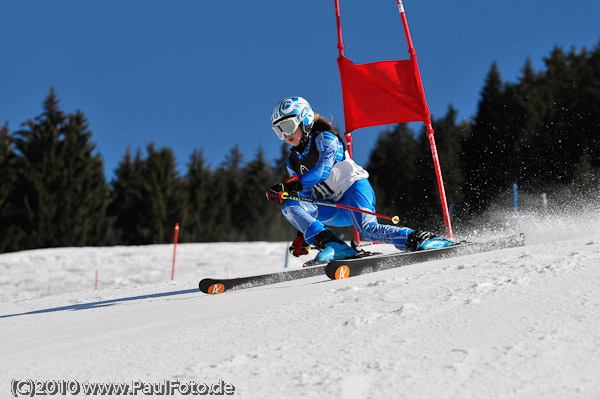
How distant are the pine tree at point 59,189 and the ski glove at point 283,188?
23364 millimetres

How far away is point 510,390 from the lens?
1.81 m

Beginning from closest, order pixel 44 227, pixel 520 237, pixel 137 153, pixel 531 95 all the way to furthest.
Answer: pixel 520 237
pixel 44 227
pixel 531 95
pixel 137 153

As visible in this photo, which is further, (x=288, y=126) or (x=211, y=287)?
(x=288, y=126)

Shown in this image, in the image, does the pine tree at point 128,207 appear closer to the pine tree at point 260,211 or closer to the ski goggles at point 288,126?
the pine tree at point 260,211

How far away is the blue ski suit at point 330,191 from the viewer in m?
5.08

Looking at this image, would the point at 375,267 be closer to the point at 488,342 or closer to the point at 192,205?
the point at 488,342

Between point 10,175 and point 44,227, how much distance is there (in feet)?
10.2

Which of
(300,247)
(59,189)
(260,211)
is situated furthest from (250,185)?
(300,247)

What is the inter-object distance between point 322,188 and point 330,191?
9cm

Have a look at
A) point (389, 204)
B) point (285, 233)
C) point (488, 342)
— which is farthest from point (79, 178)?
point (488, 342)

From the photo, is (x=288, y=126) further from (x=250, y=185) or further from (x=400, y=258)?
(x=250, y=185)

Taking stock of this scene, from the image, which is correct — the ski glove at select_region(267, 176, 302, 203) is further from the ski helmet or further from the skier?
the ski helmet

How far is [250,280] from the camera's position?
15.5ft

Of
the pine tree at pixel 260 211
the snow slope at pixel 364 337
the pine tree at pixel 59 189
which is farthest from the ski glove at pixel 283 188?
the pine tree at pixel 260 211
